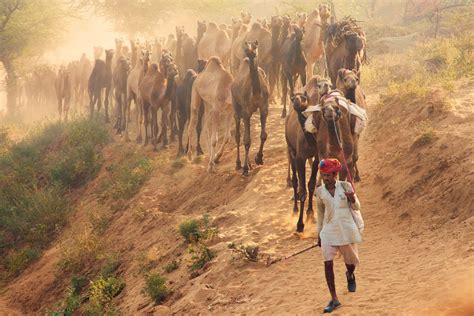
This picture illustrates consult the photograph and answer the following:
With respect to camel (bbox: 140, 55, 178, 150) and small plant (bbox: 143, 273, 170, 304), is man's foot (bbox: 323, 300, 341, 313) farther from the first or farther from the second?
camel (bbox: 140, 55, 178, 150)

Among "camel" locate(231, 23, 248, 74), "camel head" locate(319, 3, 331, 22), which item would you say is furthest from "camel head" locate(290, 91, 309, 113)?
"camel" locate(231, 23, 248, 74)

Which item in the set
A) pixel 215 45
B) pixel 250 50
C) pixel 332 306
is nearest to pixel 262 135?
pixel 250 50

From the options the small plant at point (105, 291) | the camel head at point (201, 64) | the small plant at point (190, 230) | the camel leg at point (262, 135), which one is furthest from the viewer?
the camel head at point (201, 64)

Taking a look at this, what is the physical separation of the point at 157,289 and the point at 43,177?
11.6 meters

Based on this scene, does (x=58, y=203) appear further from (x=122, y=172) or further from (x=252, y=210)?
(x=252, y=210)

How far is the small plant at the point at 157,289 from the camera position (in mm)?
8570

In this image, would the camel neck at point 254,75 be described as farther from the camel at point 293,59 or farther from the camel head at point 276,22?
the camel head at point 276,22

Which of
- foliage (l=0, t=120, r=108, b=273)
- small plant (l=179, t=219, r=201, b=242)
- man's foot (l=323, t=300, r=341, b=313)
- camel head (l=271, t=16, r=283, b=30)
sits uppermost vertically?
camel head (l=271, t=16, r=283, b=30)

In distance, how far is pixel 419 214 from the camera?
873 cm

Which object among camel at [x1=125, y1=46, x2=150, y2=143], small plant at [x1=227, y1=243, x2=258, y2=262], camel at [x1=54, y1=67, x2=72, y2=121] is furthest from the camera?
camel at [x1=54, y1=67, x2=72, y2=121]

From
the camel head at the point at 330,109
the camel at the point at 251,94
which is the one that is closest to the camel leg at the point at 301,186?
the camel head at the point at 330,109

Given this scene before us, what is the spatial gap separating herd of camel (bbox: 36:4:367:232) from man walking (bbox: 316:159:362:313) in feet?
1.75

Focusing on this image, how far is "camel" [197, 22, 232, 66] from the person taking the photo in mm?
20547

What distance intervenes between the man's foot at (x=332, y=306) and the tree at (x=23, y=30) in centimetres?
3093
